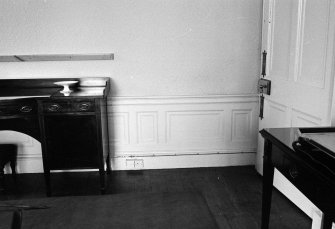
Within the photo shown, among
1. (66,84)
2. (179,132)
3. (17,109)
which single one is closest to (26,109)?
(17,109)

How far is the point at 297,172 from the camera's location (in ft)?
3.51

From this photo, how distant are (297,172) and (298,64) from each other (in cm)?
90

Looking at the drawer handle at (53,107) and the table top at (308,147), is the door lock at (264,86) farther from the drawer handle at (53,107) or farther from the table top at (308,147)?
the drawer handle at (53,107)

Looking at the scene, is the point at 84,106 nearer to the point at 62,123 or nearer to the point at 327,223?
the point at 62,123

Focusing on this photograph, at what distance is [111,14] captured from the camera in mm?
2291

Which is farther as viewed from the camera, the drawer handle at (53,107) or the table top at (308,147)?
the drawer handle at (53,107)

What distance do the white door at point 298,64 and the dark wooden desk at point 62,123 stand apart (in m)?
1.03

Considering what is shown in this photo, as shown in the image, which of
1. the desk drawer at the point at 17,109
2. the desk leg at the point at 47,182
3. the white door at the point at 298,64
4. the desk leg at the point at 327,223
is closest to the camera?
the desk leg at the point at 327,223

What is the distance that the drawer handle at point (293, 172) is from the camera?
1073mm

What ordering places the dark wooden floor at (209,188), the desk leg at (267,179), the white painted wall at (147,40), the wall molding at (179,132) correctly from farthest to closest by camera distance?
the wall molding at (179,132), the white painted wall at (147,40), the dark wooden floor at (209,188), the desk leg at (267,179)

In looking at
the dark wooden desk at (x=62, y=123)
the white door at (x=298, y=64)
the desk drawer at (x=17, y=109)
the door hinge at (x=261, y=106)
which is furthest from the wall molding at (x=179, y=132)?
the desk drawer at (x=17, y=109)

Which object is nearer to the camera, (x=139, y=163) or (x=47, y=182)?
(x=47, y=182)

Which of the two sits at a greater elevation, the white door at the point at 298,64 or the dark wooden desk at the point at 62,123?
the white door at the point at 298,64

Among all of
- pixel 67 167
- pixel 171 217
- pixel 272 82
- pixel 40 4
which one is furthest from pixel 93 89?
pixel 171 217
